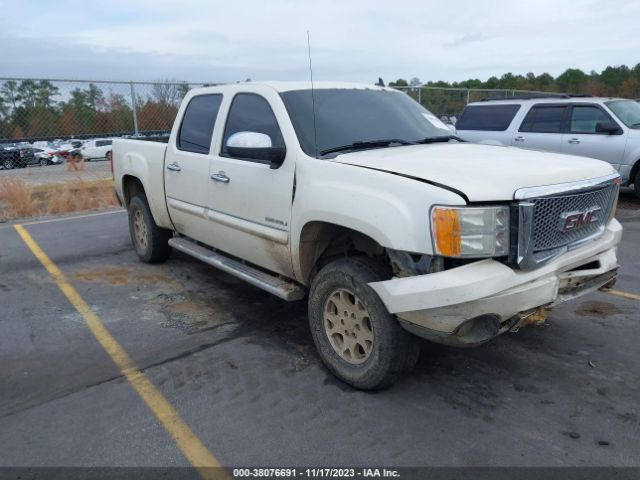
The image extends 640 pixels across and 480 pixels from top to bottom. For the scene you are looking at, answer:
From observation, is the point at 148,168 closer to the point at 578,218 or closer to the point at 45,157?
the point at 578,218

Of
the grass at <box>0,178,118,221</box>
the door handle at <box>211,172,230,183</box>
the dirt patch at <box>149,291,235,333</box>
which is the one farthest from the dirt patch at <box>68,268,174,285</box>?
the grass at <box>0,178,118,221</box>

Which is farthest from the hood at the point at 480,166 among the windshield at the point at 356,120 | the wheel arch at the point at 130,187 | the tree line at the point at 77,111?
the tree line at the point at 77,111

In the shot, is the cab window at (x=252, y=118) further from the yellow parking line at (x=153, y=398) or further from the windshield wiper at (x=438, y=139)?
the yellow parking line at (x=153, y=398)

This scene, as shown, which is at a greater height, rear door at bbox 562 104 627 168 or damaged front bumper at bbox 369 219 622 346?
rear door at bbox 562 104 627 168

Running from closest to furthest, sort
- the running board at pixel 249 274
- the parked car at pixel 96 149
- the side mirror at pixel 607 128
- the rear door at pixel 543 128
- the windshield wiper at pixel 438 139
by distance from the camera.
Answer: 1. the running board at pixel 249 274
2. the windshield wiper at pixel 438 139
3. the side mirror at pixel 607 128
4. the rear door at pixel 543 128
5. the parked car at pixel 96 149

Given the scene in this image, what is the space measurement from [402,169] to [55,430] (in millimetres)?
2520

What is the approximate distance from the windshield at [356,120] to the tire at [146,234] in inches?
109

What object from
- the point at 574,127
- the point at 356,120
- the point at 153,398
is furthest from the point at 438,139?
the point at 574,127

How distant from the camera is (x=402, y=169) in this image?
3229mm

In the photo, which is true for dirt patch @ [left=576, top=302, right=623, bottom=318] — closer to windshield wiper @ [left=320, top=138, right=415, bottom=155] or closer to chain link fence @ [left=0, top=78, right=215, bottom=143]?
windshield wiper @ [left=320, top=138, right=415, bottom=155]

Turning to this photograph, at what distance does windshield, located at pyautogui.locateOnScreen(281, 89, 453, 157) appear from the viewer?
157 inches

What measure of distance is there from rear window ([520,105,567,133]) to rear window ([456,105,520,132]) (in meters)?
0.33

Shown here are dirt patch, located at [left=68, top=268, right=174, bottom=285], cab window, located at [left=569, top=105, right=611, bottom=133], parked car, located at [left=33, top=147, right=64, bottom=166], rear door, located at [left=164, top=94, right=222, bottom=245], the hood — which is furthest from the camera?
parked car, located at [left=33, top=147, right=64, bottom=166]

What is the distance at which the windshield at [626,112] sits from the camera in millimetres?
9688
